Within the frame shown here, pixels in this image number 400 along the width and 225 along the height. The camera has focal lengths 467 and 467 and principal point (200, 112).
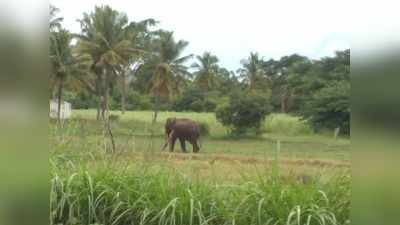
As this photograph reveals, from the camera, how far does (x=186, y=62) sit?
10.7ft

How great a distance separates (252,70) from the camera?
2.73m

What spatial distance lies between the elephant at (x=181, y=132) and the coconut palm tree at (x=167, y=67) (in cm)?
12

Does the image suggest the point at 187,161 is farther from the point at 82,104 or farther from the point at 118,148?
the point at 82,104

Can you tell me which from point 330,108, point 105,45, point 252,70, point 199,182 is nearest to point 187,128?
point 252,70

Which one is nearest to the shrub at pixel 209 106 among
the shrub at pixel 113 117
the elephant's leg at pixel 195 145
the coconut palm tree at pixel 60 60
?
the elephant's leg at pixel 195 145

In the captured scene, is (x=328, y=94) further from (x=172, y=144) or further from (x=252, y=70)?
(x=172, y=144)

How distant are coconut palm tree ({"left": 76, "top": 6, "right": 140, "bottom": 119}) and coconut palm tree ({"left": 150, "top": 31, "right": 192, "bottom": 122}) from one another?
20 cm

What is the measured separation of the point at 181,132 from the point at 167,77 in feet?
2.48

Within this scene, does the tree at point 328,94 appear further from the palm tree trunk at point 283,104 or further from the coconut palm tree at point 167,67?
the coconut palm tree at point 167,67

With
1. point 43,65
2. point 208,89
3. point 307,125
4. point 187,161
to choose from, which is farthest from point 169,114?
point 43,65

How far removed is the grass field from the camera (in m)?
1.78

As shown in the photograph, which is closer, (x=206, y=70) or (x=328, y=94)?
(x=328, y=94)

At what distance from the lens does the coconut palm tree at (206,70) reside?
2975 millimetres

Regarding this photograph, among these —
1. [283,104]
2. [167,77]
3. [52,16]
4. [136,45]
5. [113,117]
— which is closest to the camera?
[52,16]
